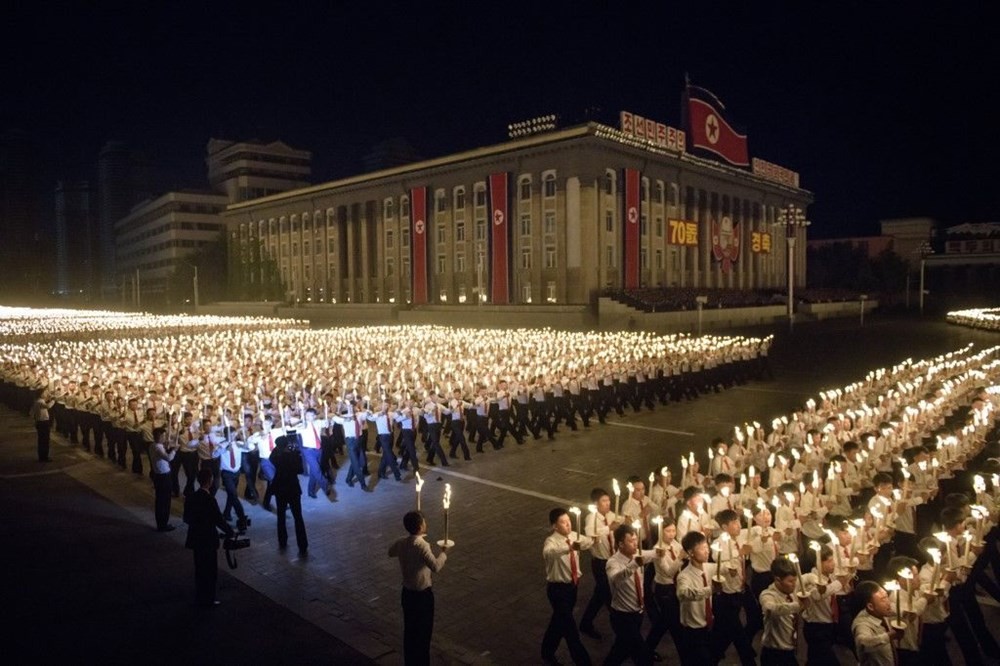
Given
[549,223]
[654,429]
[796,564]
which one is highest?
[549,223]

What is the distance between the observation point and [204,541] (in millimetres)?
8195

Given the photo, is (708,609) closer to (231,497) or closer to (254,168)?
(231,497)

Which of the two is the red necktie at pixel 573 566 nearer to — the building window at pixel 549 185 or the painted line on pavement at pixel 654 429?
the painted line on pavement at pixel 654 429

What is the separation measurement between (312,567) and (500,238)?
178 ft

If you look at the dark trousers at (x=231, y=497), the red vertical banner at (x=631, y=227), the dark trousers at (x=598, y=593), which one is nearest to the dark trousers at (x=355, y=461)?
the dark trousers at (x=231, y=497)

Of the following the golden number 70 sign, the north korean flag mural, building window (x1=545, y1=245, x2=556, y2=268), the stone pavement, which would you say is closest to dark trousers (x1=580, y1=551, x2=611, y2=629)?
the stone pavement

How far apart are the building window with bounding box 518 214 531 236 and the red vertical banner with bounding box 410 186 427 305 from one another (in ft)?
38.7

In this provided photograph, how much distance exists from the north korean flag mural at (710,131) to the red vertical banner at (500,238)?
19083 mm

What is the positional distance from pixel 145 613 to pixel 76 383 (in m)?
12.9

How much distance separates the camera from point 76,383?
18609 mm

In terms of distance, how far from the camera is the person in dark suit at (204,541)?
816cm

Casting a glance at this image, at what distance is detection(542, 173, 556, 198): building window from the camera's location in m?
59.7

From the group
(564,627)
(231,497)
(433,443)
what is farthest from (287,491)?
(433,443)

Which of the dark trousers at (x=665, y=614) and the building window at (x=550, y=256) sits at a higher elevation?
the building window at (x=550, y=256)
